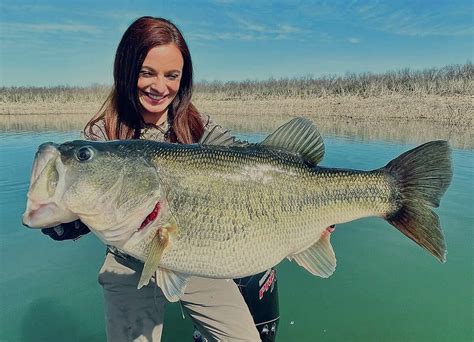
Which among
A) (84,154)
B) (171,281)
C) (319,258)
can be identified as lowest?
(171,281)

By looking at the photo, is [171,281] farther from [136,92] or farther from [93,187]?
[136,92]

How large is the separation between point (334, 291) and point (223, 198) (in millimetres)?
2100

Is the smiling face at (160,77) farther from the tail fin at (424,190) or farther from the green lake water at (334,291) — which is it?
the green lake water at (334,291)

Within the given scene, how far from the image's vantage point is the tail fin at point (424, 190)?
2.16m

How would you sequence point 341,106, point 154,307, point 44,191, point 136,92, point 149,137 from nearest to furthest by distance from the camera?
point 44,191 < point 154,307 < point 136,92 < point 149,137 < point 341,106

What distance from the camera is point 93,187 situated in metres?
1.86

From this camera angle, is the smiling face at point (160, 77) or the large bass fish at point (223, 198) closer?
the large bass fish at point (223, 198)

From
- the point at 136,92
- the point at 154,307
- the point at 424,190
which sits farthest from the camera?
the point at 136,92

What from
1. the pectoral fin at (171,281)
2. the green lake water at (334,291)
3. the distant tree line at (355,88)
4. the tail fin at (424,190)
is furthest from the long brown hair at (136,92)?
the distant tree line at (355,88)

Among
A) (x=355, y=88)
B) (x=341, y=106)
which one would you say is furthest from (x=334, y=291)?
(x=355, y=88)

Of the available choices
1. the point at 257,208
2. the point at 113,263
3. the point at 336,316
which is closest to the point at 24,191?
the point at 113,263

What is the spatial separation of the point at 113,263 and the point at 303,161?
1.29 metres

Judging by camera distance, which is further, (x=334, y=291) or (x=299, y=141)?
(x=334, y=291)

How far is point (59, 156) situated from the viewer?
1.82 m
